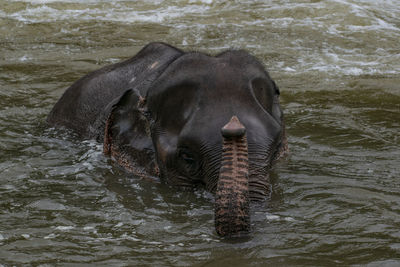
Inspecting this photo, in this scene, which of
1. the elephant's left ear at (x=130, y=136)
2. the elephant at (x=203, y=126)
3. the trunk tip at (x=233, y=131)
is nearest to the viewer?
the trunk tip at (x=233, y=131)

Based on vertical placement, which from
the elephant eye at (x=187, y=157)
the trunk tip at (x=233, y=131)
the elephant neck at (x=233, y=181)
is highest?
the trunk tip at (x=233, y=131)

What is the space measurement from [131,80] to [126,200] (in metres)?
1.61

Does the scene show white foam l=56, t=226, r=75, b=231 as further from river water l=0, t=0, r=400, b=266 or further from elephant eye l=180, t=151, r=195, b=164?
elephant eye l=180, t=151, r=195, b=164

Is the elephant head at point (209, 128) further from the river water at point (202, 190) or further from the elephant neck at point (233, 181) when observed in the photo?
the river water at point (202, 190)

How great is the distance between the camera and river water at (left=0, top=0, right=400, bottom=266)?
470cm

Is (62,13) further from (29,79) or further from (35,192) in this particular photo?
(35,192)

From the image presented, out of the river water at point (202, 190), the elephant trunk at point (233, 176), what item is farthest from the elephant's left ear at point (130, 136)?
the elephant trunk at point (233, 176)

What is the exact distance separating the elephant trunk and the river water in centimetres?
25

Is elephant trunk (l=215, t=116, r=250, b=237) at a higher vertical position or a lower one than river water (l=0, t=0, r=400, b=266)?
higher

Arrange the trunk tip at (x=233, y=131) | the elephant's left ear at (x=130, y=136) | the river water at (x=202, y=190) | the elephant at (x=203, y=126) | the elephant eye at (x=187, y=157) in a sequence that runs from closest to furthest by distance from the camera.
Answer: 1. the trunk tip at (x=233, y=131)
2. the elephant at (x=203, y=126)
3. the river water at (x=202, y=190)
4. the elephant eye at (x=187, y=157)
5. the elephant's left ear at (x=130, y=136)

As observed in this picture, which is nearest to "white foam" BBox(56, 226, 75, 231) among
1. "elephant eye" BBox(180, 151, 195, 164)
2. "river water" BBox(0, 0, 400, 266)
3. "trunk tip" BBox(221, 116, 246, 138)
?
"river water" BBox(0, 0, 400, 266)

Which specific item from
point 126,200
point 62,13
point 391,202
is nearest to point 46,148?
point 126,200

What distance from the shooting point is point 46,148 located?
7250 millimetres

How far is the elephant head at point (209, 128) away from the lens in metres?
4.50
